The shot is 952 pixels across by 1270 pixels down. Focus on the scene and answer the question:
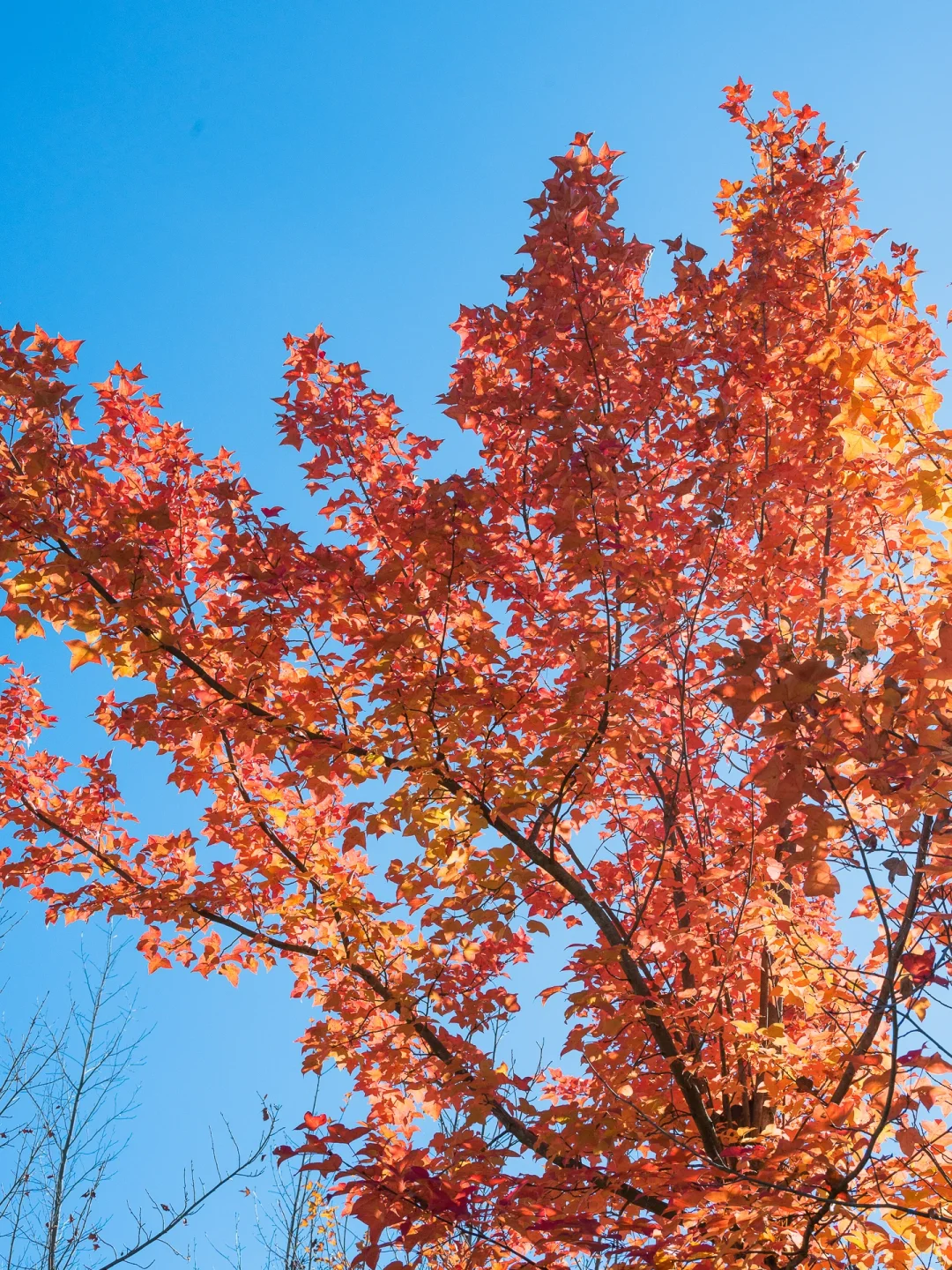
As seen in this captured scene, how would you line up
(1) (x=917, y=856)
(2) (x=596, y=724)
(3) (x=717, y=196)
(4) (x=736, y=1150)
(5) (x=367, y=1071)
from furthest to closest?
(3) (x=717, y=196) < (5) (x=367, y=1071) < (2) (x=596, y=724) < (4) (x=736, y=1150) < (1) (x=917, y=856)

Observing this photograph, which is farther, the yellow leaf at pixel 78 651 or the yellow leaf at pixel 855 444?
the yellow leaf at pixel 78 651

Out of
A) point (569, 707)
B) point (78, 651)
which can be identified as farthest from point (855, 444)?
point (78, 651)

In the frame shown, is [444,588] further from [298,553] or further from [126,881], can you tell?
[126,881]

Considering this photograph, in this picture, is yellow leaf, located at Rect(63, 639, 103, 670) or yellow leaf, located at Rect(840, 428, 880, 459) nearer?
yellow leaf, located at Rect(840, 428, 880, 459)

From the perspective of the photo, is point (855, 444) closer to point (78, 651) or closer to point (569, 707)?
point (569, 707)

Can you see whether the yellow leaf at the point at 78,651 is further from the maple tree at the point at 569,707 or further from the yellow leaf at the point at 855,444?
the yellow leaf at the point at 855,444

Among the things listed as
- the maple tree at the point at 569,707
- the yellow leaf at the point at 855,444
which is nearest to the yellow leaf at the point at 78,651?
the maple tree at the point at 569,707

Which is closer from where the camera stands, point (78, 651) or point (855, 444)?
point (855, 444)

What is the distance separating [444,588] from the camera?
11.7 feet

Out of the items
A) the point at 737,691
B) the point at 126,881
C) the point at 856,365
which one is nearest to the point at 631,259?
the point at 856,365

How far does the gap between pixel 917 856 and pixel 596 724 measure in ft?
4.72

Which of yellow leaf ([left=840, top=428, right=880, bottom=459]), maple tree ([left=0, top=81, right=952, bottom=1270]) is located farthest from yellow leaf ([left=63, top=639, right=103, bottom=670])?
yellow leaf ([left=840, top=428, right=880, bottom=459])

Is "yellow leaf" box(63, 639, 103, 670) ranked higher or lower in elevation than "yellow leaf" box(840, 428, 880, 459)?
higher

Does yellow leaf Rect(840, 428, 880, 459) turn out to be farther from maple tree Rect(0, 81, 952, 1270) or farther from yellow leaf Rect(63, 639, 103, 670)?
yellow leaf Rect(63, 639, 103, 670)
